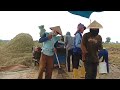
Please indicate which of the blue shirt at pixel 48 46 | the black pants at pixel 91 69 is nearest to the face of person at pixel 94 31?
the black pants at pixel 91 69

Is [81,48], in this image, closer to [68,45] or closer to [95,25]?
[95,25]

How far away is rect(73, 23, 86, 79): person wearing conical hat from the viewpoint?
6.82 metres

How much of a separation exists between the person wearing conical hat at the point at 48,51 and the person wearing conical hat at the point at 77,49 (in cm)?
45

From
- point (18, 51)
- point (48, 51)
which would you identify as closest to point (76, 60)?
point (48, 51)

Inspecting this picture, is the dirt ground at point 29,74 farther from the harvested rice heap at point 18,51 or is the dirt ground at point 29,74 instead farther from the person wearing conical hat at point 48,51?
the harvested rice heap at point 18,51

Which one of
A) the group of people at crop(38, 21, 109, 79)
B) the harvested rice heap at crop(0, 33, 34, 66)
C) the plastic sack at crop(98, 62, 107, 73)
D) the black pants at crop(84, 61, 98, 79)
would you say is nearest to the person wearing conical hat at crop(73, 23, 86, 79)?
the group of people at crop(38, 21, 109, 79)

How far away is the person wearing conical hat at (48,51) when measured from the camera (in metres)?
6.70

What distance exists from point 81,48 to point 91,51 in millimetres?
246
